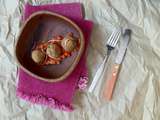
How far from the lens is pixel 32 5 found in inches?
31.4

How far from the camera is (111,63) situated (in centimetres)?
77

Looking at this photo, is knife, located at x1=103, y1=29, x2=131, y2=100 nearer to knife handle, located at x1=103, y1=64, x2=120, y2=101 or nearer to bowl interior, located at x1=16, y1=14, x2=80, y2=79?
knife handle, located at x1=103, y1=64, x2=120, y2=101

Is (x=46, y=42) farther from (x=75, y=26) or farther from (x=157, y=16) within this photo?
(x=157, y=16)

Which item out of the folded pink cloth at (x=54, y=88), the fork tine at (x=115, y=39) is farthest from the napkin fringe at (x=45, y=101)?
the fork tine at (x=115, y=39)

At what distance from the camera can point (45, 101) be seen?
748 mm

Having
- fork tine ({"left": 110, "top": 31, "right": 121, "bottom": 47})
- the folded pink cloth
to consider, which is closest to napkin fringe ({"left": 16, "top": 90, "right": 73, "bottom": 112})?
the folded pink cloth

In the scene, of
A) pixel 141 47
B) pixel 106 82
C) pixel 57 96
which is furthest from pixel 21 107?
pixel 141 47

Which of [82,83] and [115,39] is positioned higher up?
[115,39]

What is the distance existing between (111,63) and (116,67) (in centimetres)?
2

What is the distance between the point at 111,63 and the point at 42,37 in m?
0.18

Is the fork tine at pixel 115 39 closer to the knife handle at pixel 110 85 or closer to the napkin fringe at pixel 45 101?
the knife handle at pixel 110 85

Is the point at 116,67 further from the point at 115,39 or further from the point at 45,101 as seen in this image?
the point at 45,101

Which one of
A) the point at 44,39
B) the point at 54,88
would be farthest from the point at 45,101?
the point at 44,39

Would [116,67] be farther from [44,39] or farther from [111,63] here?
[44,39]
